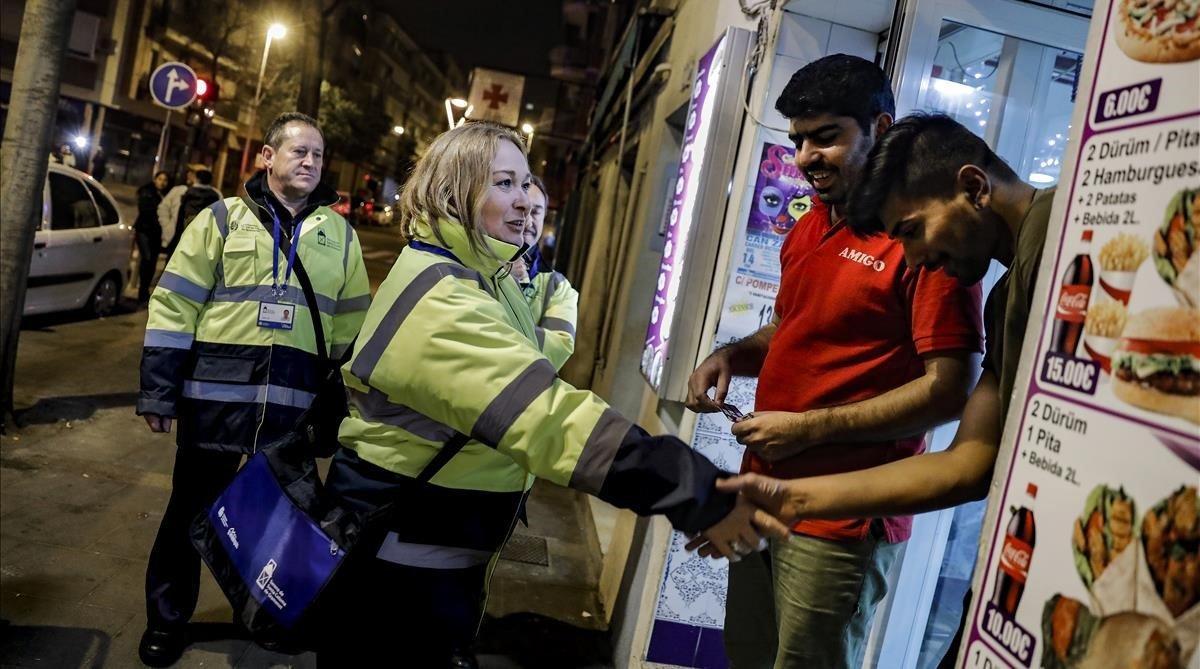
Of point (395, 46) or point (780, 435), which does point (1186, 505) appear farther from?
point (395, 46)

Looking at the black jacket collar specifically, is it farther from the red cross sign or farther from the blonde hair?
the red cross sign

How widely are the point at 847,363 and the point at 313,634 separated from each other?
1.54 m

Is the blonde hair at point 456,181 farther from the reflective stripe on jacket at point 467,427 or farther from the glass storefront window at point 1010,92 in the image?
the glass storefront window at point 1010,92

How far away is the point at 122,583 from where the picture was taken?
420 centimetres

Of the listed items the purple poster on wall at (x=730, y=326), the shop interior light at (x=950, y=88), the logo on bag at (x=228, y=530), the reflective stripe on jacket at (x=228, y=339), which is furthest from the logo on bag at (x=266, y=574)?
the shop interior light at (x=950, y=88)

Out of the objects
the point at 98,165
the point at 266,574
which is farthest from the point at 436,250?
the point at 98,165

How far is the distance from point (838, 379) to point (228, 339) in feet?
8.27

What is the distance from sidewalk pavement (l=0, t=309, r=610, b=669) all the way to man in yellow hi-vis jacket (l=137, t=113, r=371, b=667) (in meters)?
0.28

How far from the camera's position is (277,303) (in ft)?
11.9

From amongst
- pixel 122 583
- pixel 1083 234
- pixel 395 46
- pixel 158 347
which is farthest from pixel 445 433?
pixel 395 46

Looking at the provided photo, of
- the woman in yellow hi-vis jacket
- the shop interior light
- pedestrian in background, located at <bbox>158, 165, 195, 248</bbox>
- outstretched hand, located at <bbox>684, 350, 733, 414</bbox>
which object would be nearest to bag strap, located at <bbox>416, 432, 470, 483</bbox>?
the woman in yellow hi-vis jacket

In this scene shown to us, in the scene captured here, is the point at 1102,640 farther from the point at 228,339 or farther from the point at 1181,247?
the point at 228,339

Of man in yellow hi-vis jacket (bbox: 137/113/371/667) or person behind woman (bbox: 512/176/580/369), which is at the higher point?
person behind woman (bbox: 512/176/580/369)

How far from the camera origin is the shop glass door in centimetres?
298
